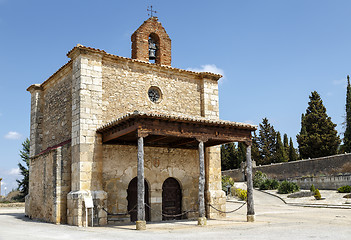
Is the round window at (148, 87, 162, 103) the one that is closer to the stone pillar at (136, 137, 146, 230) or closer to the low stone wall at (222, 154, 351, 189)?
the stone pillar at (136, 137, 146, 230)

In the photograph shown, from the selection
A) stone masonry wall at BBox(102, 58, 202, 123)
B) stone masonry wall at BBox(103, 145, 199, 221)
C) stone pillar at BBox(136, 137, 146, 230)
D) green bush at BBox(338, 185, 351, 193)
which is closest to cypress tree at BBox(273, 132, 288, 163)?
green bush at BBox(338, 185, 351, 193)

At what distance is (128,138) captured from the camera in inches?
572

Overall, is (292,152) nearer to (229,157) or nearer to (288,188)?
(229,157)

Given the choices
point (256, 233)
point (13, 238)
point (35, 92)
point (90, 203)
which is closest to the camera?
point (13, 238)

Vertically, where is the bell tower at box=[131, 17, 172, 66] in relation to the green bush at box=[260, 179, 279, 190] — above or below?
above

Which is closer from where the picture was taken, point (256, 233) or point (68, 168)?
point (256, 233)

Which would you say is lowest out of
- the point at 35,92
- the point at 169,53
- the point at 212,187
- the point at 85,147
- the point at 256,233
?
the point at 256,233

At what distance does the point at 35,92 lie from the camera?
734 inches

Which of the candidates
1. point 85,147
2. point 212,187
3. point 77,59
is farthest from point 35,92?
point 212,187

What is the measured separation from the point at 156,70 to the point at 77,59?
3620mm

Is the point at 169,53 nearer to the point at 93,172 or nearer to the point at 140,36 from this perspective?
the point at 140,36

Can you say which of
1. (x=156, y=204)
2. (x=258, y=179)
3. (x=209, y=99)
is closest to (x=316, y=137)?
(x=258, y=179)

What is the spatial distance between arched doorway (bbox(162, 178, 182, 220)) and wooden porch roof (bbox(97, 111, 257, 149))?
1775 mm

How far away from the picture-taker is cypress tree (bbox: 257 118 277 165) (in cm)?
4675
